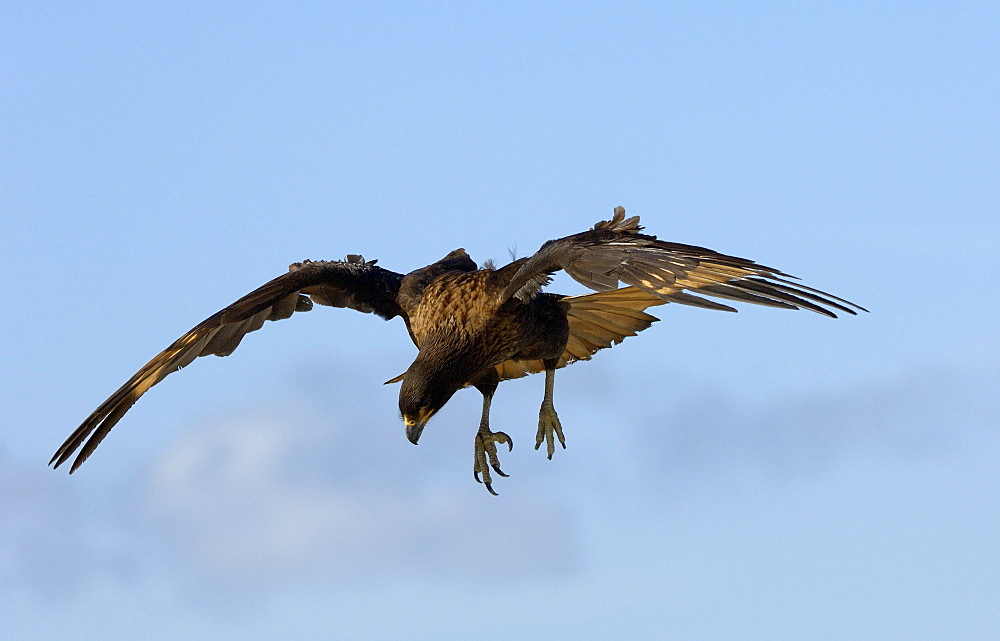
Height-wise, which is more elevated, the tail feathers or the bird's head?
the tail feathers

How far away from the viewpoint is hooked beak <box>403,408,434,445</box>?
9672mm

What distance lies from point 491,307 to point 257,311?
173 cm

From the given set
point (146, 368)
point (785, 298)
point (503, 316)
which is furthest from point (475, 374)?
point (785, 298)

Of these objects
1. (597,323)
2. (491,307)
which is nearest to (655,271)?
(491,307)

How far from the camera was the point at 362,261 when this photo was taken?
1153 centimetres

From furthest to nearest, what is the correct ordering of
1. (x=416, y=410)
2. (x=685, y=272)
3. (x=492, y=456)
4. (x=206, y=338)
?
(x=492, y=456)
(x=206, y=338)
(x=416, y=410)
(x=685, y=272)

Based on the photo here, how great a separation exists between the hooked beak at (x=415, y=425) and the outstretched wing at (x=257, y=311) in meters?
1.60

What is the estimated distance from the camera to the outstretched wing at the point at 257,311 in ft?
32.6

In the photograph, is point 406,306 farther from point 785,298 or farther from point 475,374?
point 785,298

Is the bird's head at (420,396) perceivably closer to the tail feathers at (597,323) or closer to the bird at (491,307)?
the bird at (491,307)

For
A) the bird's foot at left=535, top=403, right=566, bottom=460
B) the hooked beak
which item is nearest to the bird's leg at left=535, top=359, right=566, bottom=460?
the bird's foot at left=535, top=403, right=566, bottom=460

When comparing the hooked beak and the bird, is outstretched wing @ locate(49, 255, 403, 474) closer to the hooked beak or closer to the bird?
the bird

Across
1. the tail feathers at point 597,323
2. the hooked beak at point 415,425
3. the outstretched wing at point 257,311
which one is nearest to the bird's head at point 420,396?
the hooked beak at point 415,425

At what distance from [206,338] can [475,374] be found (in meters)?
1.92
